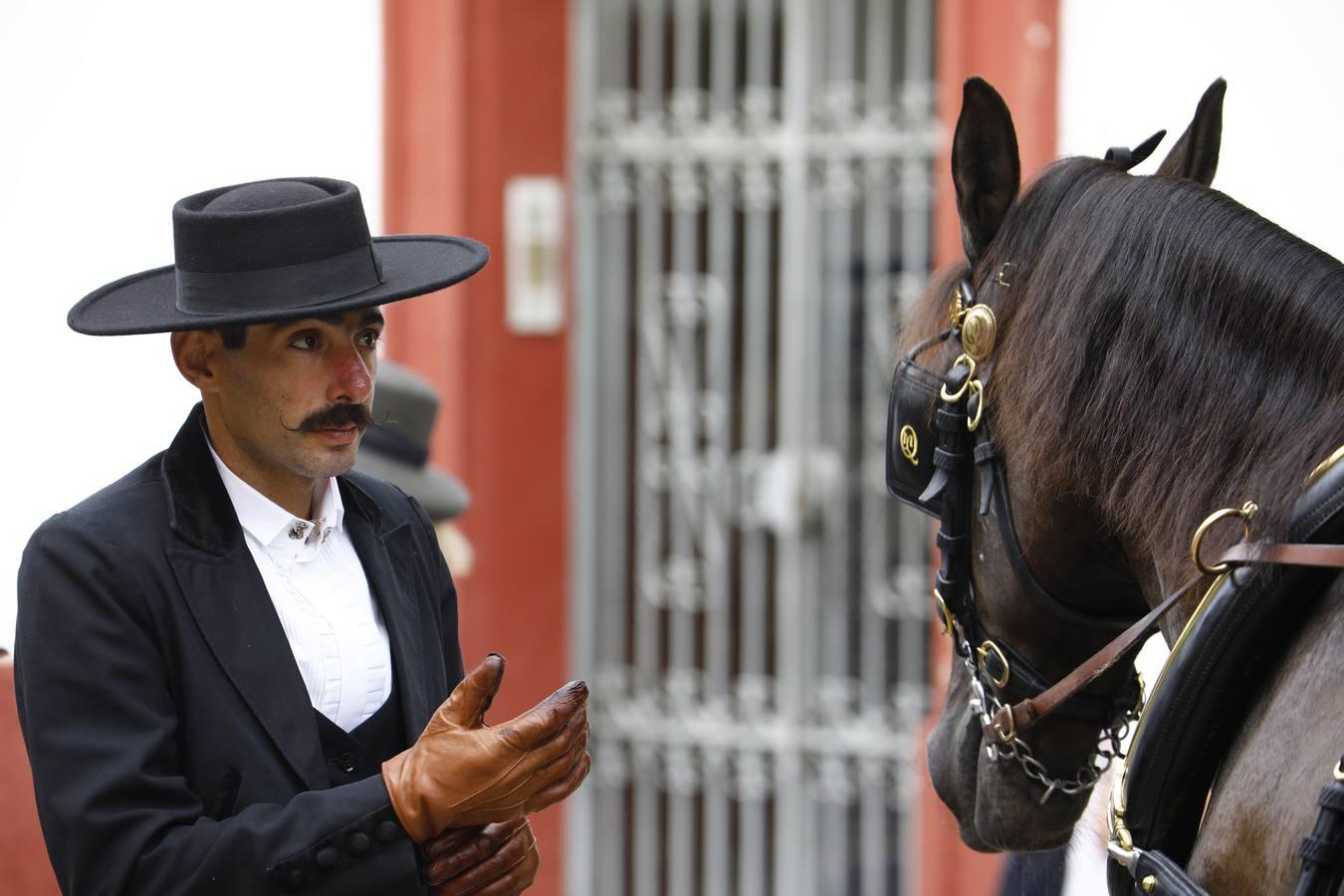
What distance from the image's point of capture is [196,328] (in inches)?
67.4

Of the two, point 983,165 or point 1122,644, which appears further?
point 983,165

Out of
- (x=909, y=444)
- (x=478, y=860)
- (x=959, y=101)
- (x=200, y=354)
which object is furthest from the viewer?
(x=959, y=101)

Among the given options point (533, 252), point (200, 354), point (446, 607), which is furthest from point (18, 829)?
point (533, 252)

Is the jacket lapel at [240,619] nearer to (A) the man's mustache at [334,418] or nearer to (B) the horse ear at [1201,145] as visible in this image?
(A) the man's mustache at [334,418]

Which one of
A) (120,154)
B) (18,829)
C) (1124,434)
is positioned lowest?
(18,829)

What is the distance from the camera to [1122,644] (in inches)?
69.3

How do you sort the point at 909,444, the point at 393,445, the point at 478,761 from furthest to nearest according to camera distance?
→ the point at 393,445 < the point at 909,444 < the point at 478,761

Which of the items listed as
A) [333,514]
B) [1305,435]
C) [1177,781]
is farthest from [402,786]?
[1305,435]

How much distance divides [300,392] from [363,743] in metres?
0.39

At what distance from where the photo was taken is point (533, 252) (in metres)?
4.73

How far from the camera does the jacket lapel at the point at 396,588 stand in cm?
183

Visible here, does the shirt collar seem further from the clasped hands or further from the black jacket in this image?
the clasped hands

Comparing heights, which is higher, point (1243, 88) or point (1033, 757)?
point (1243, 88)

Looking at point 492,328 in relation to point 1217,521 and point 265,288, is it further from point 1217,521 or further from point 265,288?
point 1217,521
